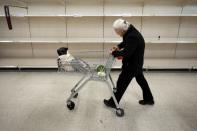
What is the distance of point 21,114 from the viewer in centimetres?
256

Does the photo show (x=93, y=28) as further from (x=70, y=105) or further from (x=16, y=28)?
(x=70, y=105)

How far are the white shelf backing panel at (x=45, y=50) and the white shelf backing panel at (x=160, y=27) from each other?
6.55 feet

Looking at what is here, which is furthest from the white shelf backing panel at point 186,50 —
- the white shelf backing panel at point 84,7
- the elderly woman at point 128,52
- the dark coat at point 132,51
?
the dark coat at point 132,51

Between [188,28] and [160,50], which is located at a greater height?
[188,28]

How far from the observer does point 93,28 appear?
4418 mm

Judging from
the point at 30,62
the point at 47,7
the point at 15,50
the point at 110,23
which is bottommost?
the point at 30,62

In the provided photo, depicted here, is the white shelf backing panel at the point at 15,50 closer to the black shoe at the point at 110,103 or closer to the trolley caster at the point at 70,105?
the trolley caster at the point at 70,105

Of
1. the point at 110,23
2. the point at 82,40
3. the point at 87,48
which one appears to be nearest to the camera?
the point at 82,40

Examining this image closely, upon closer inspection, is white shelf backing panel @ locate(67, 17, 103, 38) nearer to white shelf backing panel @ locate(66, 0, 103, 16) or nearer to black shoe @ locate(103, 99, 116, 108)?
white shelf backing panel @ locate(66, 0, 103, 16)

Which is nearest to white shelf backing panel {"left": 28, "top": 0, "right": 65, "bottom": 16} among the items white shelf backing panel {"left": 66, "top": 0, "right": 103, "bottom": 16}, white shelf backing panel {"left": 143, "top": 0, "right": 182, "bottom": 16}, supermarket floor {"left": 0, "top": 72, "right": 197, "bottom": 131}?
white shelf backing panel {"left": 66, "top": 0, "right": 103, "bottom": 16}

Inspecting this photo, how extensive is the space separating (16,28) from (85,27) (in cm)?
165

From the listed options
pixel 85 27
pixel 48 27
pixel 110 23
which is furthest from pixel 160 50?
pixel 48 27

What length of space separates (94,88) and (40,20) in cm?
218

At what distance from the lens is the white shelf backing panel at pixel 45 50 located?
450 cm
